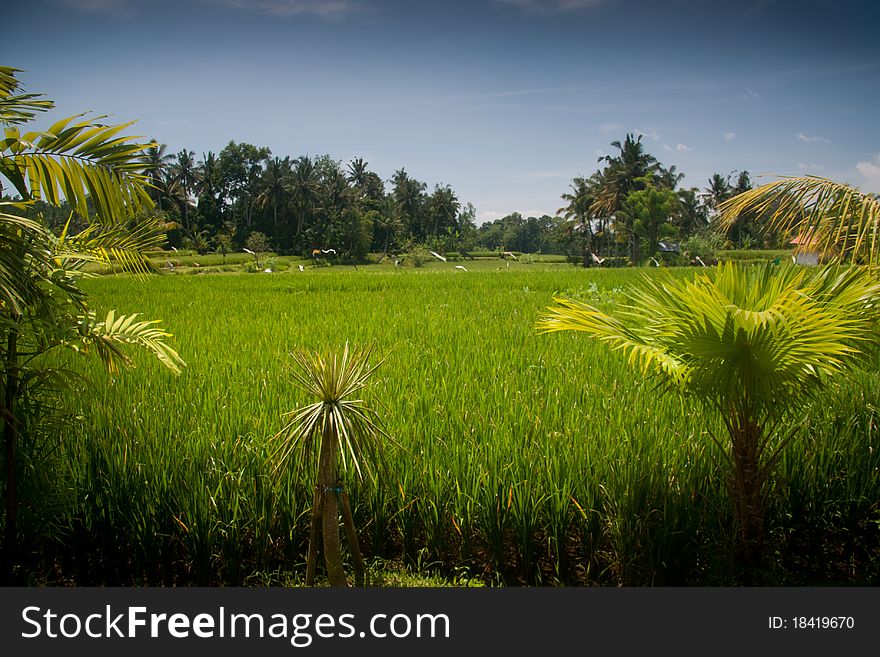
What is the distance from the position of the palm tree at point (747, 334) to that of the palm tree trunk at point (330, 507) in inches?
36.9

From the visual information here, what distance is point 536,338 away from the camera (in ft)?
18.4

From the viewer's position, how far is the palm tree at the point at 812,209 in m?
2.25

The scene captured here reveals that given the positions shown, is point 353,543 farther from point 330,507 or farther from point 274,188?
point 274,188

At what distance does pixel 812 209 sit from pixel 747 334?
1000 millimetres

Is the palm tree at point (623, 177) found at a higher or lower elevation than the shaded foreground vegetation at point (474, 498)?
higher

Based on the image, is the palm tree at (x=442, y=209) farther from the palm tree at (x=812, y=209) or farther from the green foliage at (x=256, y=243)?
the palm tree at (x=812, y=209)

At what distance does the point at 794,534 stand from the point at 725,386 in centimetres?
108

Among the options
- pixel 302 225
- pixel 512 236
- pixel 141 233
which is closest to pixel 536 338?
pixel 141 233

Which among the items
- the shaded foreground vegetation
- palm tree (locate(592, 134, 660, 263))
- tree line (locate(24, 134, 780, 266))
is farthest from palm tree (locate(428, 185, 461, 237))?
the shaded foreground vegetation

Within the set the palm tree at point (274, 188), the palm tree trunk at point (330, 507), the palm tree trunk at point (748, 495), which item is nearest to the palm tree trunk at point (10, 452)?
the palm tree trunk at point (330, 507)

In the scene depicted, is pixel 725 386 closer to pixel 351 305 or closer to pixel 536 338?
pixel 536 338

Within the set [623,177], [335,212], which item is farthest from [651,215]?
[335,212]

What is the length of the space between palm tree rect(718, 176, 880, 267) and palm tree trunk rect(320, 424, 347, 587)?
1.73 meters

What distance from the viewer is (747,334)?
5.64 feet
